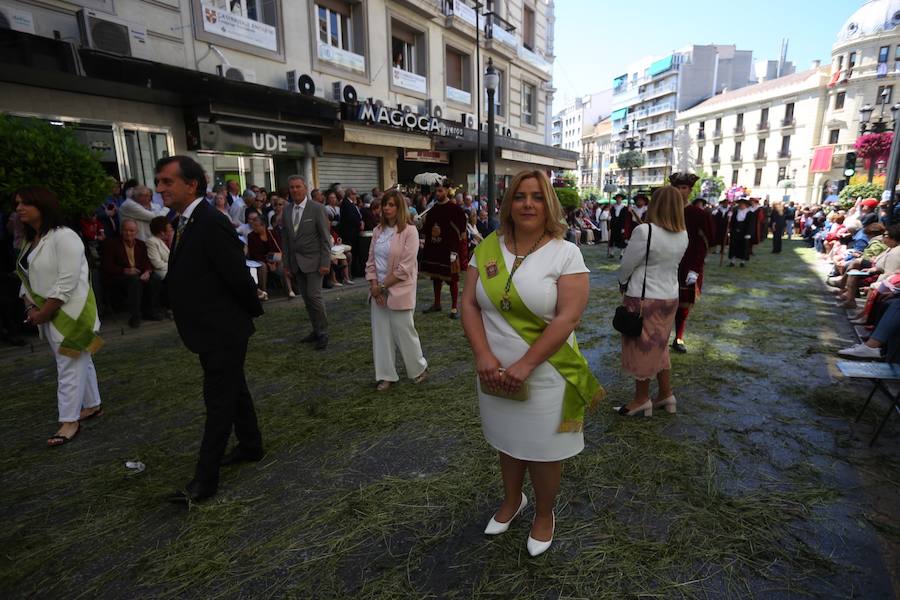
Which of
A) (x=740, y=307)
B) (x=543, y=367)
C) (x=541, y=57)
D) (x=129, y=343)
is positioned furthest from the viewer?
(x=541, y=57)

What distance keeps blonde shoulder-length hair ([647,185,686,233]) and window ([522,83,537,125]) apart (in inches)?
877

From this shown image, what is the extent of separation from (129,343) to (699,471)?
6909 millimetres

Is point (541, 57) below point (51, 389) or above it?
above

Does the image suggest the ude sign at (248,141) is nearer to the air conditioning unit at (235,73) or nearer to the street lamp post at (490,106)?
the air conditioning unit at (235,73)

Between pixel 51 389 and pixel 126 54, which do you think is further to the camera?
pixel 126 54

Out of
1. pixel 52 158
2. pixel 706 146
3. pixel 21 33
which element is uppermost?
pixel 706 146

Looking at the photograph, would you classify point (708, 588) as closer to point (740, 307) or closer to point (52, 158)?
point (740, 307)

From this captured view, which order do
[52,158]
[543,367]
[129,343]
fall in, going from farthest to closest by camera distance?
[129,343]
[52,158]
[543,367]

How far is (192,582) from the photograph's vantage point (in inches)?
92.3

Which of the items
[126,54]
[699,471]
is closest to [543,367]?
[699,471]

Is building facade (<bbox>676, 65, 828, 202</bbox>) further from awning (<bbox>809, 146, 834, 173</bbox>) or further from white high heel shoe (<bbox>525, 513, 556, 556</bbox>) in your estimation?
white high heel shoe (<bbox>525, 513, 556, 556</bbox>)

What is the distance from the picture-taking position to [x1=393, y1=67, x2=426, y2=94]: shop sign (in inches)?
622

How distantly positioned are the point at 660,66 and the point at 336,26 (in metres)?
79.5

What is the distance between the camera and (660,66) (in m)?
77.1
